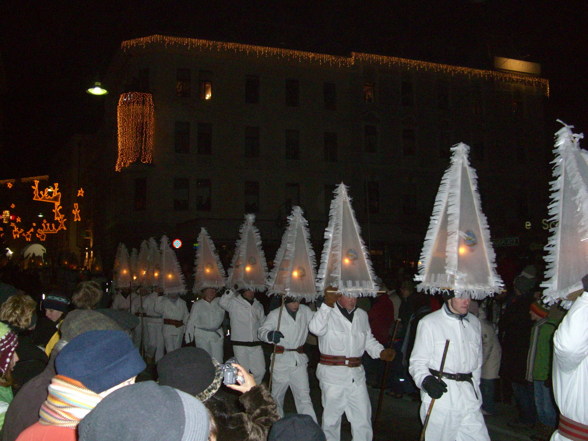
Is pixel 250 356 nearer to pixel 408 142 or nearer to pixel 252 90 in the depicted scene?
pixel 252 90

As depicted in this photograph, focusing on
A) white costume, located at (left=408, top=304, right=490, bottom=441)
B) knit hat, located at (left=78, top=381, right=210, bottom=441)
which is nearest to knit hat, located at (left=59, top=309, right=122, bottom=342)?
knit hat, located at (left=78, top=381, right=210, bottom=441)

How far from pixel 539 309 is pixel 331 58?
27539mm

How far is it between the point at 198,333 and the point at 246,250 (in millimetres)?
1868

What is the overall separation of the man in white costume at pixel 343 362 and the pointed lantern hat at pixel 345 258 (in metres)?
0.26

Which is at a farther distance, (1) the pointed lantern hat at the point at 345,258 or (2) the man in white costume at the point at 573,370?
(1) the pointed lantern hat at the point at 345,258

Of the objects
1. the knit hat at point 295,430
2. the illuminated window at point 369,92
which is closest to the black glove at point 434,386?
the knit hat at point 295,430

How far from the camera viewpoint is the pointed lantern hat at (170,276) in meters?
13.7

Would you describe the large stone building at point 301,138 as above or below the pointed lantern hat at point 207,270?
above

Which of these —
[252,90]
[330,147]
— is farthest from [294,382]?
[330,147]

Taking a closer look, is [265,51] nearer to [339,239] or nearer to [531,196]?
[531,196]

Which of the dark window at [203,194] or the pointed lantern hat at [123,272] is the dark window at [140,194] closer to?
the dark window at [203,194]

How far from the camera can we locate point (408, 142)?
114 ft

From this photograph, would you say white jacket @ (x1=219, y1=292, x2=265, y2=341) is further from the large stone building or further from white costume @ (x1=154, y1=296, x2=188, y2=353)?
the large stone building

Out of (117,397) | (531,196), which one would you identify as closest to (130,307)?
(117,397)
